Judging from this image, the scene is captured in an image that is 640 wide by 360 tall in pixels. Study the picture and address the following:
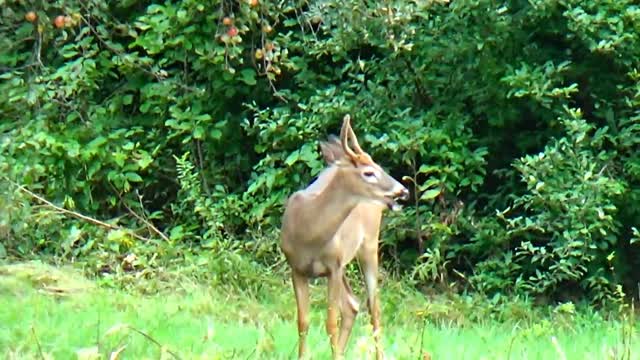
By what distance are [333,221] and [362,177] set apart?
335 mm

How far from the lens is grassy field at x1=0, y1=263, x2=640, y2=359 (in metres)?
7.89

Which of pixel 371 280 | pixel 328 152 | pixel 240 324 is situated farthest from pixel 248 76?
pixel 328 152

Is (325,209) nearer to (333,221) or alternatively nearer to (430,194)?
(333,221)

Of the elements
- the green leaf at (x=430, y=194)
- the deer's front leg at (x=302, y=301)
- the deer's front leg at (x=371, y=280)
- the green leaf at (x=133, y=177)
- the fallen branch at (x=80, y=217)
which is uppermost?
the deer's front leg at (x=302, y=301)

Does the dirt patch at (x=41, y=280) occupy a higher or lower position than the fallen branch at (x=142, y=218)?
higher

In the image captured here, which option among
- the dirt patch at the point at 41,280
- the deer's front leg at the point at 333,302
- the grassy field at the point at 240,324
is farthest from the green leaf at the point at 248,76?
the deer's front leg at the point at 333,302

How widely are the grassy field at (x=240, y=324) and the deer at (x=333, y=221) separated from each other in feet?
0.82

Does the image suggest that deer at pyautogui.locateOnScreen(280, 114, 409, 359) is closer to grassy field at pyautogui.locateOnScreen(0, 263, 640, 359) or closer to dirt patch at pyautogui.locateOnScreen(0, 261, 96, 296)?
grassy field at pyautogui.locateOnScreen(0, 263, 640, 359)

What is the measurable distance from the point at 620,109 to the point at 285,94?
316cm

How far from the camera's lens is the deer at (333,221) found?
8992 mm

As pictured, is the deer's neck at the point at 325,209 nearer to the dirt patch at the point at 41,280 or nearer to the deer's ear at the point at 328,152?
the deer's ear at the point at 328,152

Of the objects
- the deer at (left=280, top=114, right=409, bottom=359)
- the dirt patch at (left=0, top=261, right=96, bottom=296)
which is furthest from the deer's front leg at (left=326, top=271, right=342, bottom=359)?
the dirt patch at (left=0, top=261, right=96, bottom=296)

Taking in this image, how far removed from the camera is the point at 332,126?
44.6 feet

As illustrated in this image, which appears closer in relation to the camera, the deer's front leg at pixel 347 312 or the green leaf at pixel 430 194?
the deer's front leg at pixel 347 312
